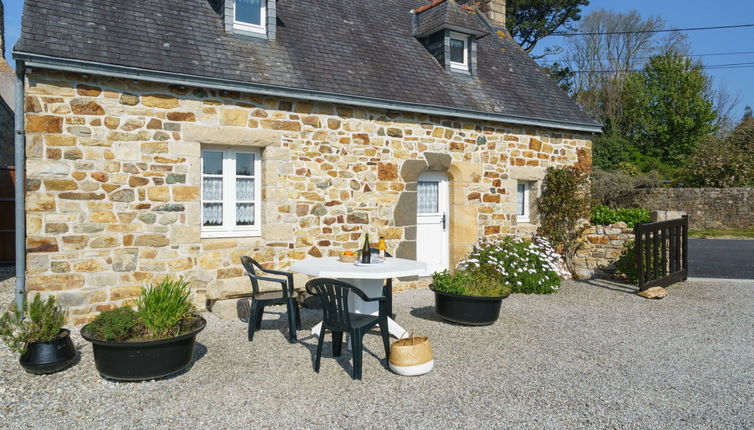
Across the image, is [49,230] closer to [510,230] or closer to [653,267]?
[510,230]

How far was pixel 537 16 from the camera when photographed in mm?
22172

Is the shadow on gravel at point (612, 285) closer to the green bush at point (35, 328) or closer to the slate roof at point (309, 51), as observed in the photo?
the slate roof at point (309, 51)

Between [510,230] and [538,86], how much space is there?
3.33 meters

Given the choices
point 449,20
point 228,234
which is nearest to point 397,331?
point 228,234

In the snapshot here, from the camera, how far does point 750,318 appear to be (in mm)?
7094

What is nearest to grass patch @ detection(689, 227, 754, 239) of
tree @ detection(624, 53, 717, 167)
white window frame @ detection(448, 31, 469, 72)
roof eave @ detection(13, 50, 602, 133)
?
tree @ detection(624, 53, 717, 167)

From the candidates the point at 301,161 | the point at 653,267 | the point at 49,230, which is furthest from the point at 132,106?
the point at 653,267

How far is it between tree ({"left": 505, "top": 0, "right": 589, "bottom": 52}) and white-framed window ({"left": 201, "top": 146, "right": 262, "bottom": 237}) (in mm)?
17300

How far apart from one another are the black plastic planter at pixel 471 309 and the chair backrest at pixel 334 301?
1923 millimetres

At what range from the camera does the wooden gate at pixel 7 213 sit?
1088 cm

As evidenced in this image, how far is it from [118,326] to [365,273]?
2175mm

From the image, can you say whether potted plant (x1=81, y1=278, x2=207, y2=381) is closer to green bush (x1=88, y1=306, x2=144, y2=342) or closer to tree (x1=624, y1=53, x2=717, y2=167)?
green bush (x1=88, y1=306, x2=144, y2=342)

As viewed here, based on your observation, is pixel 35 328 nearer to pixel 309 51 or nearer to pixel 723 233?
pixel 309 51

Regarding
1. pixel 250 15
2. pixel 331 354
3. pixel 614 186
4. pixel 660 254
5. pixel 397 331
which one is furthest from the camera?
pixel 614 186
